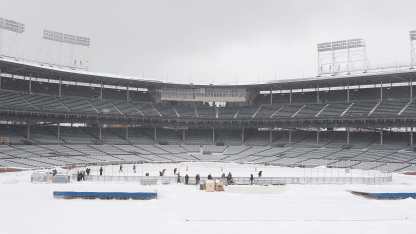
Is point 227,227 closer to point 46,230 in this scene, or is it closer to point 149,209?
point 149,209

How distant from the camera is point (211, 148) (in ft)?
219

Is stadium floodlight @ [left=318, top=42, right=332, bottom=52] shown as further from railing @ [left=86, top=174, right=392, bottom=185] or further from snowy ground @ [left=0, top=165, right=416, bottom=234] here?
snowy ground @ [left=0, top=165, right=416, bottom=234]

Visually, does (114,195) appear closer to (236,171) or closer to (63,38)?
(236,171)

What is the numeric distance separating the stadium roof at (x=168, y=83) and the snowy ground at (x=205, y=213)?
3475cm

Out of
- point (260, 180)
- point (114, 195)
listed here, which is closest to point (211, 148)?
point (260, 180)

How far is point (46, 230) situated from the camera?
16.8 m

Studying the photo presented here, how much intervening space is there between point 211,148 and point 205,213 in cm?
4598

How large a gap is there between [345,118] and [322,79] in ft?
29.3

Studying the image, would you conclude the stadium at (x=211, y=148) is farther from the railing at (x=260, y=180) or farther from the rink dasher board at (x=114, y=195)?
the rink dasher board at (x=114, y=195)

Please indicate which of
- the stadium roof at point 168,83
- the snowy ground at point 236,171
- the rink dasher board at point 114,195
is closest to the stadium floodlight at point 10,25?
the stadium roof at point 168,83

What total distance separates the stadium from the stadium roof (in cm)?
23

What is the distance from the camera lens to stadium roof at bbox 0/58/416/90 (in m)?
57.1

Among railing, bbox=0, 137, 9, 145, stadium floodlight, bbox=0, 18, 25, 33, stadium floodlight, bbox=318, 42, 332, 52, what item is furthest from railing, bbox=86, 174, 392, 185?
stadium floodlight, bbox=318, 42, 332, 52

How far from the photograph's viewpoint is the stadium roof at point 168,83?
5710 centimetres
